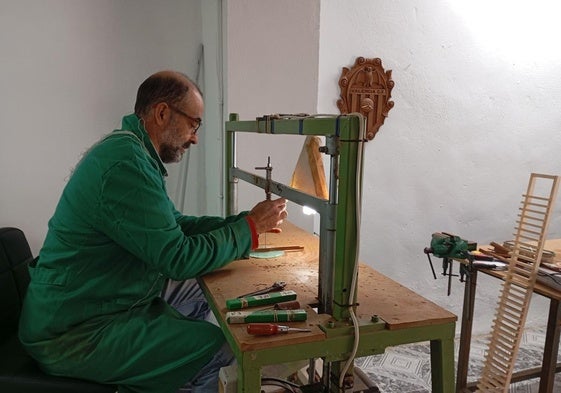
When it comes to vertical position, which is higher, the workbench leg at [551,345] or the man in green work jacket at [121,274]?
the man in green work jacket at [121,274]

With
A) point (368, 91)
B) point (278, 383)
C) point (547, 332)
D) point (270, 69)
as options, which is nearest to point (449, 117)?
point (368, 91)

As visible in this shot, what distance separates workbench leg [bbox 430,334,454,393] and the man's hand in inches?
22.6

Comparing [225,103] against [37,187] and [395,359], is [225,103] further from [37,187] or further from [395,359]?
[395,359]

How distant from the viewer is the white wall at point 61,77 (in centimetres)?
205

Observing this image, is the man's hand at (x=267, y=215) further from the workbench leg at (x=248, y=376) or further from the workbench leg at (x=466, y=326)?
the workbench leg at (x=466, y=326)

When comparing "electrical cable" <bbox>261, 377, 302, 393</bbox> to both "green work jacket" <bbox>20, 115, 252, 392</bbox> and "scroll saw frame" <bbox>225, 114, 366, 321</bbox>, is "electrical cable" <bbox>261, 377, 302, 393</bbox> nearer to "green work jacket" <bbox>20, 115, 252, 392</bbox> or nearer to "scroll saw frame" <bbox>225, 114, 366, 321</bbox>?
"green work jacket" <bbox>20, 115, 252, 392</bbox>

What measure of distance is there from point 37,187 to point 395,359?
215 cm

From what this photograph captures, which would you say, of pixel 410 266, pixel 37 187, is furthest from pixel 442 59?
pixel 37 187

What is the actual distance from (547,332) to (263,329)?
4.91 feet

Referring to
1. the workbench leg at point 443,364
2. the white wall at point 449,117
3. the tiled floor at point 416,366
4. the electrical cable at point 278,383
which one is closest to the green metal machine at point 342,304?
the workbench leg at point 443,364

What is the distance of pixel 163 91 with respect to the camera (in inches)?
56.2

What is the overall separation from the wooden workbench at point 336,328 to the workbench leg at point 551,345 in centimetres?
96

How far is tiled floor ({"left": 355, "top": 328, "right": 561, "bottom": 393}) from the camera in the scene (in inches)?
91.6

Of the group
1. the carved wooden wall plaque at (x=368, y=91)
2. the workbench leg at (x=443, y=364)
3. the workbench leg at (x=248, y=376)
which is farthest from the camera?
the carved wooden wall plaque at (x=368, y=91)
